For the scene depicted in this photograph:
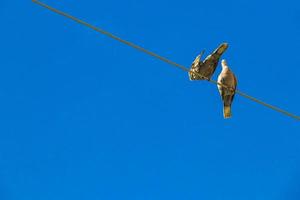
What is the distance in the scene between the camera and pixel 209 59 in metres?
13.8

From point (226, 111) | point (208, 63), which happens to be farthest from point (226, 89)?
point (208, 63)

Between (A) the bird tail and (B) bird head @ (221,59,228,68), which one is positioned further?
(B) bird head @ (221,59,228,68)

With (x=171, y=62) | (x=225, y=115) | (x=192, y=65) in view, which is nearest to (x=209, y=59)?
(x=192, y=65)

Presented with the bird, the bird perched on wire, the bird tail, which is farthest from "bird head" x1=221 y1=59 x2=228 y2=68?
the bird tail

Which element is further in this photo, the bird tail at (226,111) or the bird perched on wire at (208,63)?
the bird tail at (226,111)

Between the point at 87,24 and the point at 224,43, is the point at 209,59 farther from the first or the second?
the point at 87,24

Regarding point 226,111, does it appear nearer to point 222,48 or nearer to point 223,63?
point 223,63

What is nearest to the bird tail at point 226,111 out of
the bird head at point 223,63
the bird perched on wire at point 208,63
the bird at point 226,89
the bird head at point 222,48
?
the bird at point 226,89

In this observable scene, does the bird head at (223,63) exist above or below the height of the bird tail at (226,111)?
above

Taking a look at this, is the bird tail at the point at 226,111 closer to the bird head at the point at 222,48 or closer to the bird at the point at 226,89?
the bird at the point at 226,89

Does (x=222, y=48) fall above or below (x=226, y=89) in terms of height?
above

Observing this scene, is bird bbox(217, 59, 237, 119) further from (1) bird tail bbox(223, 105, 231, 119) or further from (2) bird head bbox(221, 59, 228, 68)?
(2) bird head bbox(221, 59, 228, 68)

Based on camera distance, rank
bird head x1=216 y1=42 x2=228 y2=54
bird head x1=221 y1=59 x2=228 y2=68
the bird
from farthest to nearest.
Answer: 1. bird head x1=221 y1=59 x2=228 y2=68
2. the bird
3. bird head x1=216 y1=42 x2=228 y2=54

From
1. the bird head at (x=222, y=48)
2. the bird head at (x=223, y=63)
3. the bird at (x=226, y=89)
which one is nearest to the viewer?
the bird head at (x=222, y=48)
